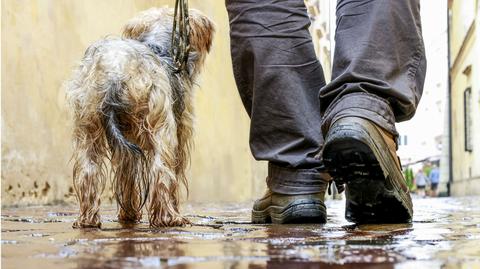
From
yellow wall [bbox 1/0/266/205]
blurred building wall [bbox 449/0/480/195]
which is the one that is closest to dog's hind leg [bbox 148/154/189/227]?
yellow wall [bbox 1/0/266/205]

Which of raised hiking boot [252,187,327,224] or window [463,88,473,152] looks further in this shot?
window [463,88,473,152]

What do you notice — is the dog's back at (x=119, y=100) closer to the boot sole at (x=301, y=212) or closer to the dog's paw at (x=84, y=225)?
the dog's paw at (x=84, y=225)

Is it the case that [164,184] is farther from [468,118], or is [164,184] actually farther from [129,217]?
[468,118]

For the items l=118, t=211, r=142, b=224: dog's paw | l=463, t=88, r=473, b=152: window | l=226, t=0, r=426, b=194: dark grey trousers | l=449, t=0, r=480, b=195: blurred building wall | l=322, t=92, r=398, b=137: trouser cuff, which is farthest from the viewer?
l=463, t=88, r=473, b=152: window

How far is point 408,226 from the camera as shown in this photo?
2980 mm

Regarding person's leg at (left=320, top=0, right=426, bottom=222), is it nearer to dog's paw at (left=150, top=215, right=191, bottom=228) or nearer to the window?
dog's paw at (left=150, top=215, right=191, bottom=228)

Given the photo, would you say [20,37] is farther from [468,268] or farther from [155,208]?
[468,268]

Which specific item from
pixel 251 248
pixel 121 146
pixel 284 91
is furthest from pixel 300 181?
pixel 251 248

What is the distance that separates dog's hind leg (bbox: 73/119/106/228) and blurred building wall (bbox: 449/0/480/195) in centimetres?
1853

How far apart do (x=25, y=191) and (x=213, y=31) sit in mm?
2734

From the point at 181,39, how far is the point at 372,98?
3.32ft

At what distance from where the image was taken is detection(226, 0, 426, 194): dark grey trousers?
3053 mm

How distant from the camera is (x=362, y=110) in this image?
9.57ft

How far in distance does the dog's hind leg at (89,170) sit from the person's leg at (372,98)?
36.1 inches
